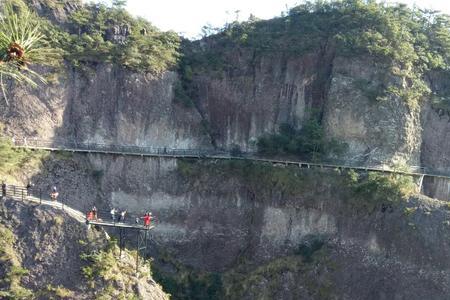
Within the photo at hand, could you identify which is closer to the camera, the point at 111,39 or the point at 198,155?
the point at 198,155

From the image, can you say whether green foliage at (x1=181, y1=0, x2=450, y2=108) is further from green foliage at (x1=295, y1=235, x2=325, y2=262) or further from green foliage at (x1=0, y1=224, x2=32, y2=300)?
green foliage at (x1=0, y1=224, x2=32, y2=300)

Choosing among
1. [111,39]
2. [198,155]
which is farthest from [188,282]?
[111,39]

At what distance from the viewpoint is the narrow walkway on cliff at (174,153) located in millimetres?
41906

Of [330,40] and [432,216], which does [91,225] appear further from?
[330,40]

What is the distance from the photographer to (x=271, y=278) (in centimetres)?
3966

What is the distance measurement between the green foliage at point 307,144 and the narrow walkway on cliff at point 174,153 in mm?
1281

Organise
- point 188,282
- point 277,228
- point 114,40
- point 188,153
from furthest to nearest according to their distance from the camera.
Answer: point 114,40 < point 188,153 < point 277,228 < point 188,282

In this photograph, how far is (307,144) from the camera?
149 feet

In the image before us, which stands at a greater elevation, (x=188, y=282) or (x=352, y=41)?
(x=352, y=41)

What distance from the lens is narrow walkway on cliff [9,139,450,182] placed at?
137 ft

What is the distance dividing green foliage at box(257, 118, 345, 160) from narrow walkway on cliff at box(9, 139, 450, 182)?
1.28 m

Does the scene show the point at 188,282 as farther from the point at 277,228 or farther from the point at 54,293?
the point at 54,293

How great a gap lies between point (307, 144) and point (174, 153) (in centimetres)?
1016

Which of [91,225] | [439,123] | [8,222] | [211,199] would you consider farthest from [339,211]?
[8,222]
